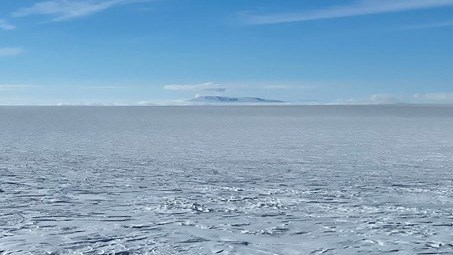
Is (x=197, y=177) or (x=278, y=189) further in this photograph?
(x=197, y=177)

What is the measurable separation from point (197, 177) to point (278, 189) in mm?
2016

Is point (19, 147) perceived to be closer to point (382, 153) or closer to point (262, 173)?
point (262, 173)

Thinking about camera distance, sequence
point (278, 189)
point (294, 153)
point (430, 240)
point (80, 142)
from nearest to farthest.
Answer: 1. point (430, 240)
2. point (278, 189)
3. point (294, 153)
4. point (80, 142)

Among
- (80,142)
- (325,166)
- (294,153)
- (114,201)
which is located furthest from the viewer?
(80,142)

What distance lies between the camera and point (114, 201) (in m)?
8.78

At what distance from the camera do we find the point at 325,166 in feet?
42.7

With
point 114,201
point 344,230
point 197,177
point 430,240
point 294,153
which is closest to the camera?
point 430,240

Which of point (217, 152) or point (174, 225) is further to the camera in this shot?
point (217, 152)

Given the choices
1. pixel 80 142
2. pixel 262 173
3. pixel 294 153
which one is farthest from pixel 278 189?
pixel 80 142

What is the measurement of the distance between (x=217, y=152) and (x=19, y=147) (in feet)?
19.4

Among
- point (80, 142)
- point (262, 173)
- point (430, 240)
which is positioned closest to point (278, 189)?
point (262, 173)

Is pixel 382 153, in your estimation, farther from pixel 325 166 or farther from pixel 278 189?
pixel 278 189

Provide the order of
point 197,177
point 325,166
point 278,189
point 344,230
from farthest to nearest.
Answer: point 325,166 < point 197,177 < point 278,189 < point 344,230

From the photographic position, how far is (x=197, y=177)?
1130 centimetres
